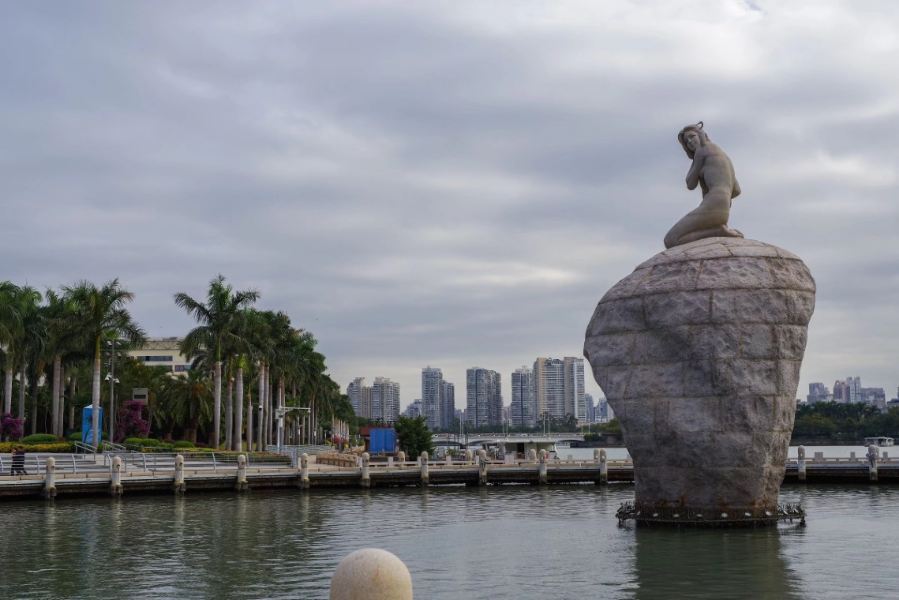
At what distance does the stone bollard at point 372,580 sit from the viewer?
7.65 metres

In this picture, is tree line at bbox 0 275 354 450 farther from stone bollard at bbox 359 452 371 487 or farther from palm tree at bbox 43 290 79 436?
stone bollard at bbox 359 452 371 487

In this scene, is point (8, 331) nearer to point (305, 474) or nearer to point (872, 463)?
point (305, 474)

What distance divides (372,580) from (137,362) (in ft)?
321

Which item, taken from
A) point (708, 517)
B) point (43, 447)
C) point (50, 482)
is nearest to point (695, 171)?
point (708, 517)

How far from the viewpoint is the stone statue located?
92.1 ft

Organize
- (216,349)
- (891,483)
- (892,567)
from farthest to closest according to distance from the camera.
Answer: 1. (216,349)
2. (891,483)
3. (892,567)

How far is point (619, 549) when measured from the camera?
24.6 meters

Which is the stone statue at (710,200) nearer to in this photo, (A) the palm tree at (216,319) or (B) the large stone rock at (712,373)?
(B) the large stone rock at (712,373)

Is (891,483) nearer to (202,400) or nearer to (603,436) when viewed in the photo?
(202,400)

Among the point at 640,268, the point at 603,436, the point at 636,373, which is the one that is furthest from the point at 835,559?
the point at 603,436

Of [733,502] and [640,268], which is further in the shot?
[640,268]

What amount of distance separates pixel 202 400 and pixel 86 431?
28049 mm

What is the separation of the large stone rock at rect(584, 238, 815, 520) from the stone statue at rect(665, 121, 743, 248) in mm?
1427

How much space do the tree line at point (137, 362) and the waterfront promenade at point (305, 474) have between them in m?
6.80
